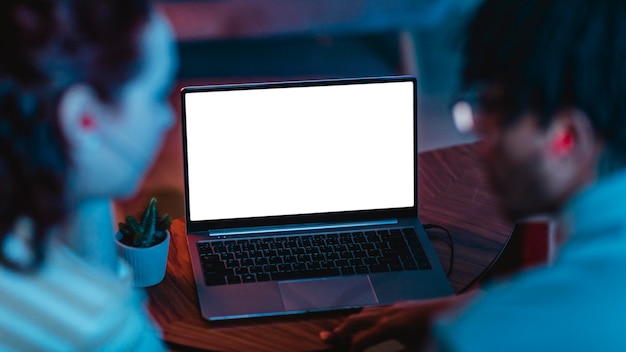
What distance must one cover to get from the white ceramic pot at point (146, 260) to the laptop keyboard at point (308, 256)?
0.08 m

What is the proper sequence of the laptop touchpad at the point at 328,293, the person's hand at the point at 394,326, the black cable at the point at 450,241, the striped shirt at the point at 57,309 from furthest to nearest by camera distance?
the black cable at the point at 450,241, the laptop touchpad at the point at 328,293, the person's hand at the point at 394,326, the striped shirt at the point at 57,309

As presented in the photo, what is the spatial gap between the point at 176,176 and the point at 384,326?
1.89m

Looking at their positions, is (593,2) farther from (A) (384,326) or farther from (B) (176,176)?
(B) (176,176)

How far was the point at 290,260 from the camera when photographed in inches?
63.1

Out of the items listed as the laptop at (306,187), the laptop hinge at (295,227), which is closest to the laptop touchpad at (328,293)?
the laptop at (306,187)

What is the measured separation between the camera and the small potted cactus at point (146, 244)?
1.53m

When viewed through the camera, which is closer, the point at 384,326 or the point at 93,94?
the point at 93,94

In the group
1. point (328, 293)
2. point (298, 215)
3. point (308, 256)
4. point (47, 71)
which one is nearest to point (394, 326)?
point (328, 293)

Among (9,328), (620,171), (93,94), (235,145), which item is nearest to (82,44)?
(93,94)

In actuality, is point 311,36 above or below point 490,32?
below

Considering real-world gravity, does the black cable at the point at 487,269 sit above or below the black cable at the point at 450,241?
below

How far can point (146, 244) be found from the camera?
5.07 feet

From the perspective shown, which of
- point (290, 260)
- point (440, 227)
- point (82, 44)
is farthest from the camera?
point (440, 227)

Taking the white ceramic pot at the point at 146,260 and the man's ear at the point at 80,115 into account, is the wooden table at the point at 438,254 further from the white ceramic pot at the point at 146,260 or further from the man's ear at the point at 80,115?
the man's ear at the point at 80,115
